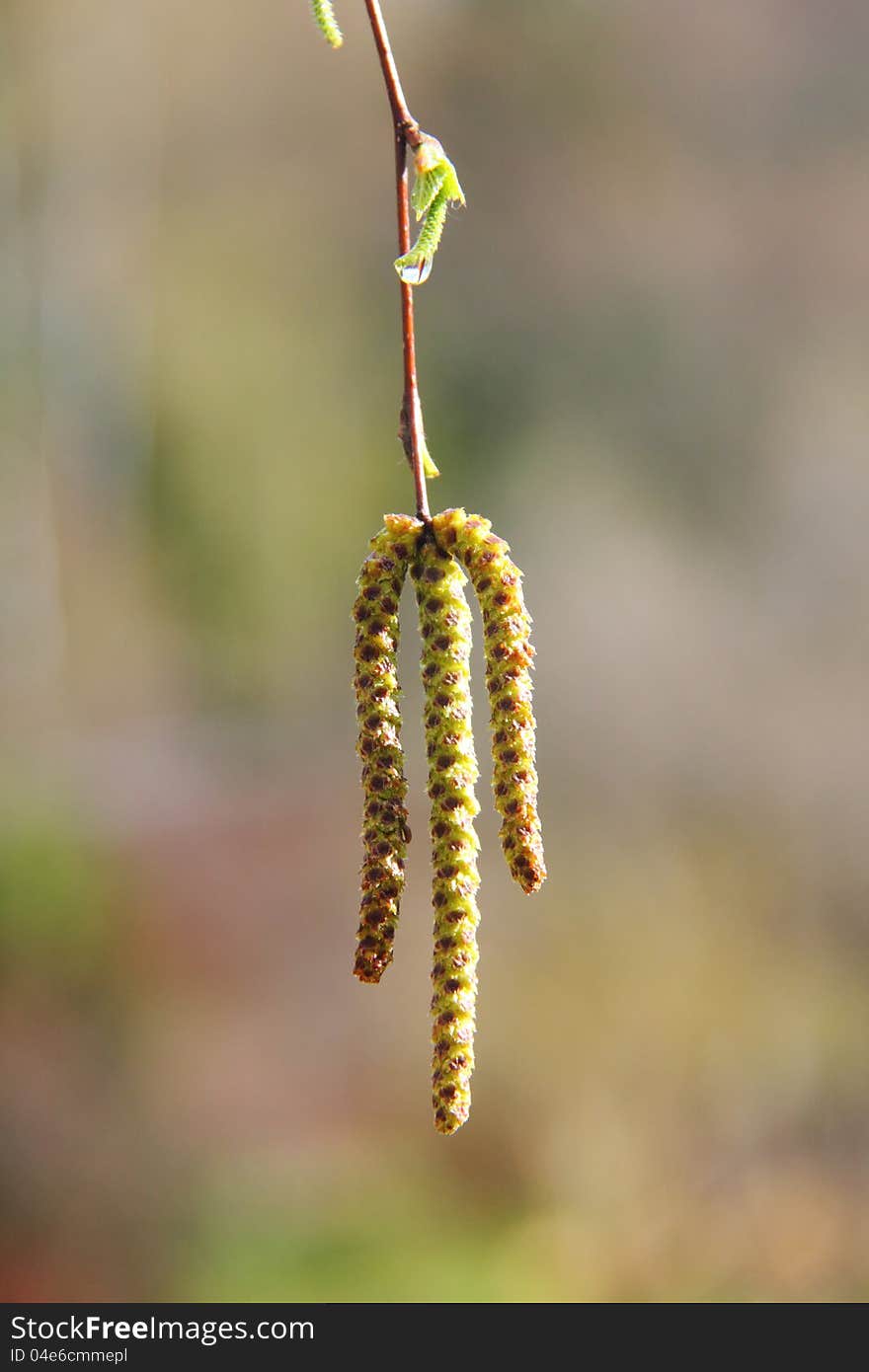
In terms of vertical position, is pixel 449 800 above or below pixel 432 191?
below

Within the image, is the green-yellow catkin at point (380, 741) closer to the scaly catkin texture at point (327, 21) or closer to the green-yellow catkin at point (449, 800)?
the green-yellow catkin at point (449, 800)

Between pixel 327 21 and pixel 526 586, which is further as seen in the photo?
pixel 526 586

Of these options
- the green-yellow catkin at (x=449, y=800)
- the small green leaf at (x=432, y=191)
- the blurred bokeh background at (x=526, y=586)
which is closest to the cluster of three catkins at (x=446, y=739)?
the green-yellow catkin at (x=449, y=800)

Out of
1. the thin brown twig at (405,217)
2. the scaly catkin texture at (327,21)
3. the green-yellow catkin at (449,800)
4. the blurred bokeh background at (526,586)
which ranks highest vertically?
the blurred bokeh background at (526,586)

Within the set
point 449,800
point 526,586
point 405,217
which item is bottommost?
point 449,800

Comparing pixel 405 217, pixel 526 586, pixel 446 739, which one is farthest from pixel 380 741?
pixel 526 586

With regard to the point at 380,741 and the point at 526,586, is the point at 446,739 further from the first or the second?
the point at 526,586
